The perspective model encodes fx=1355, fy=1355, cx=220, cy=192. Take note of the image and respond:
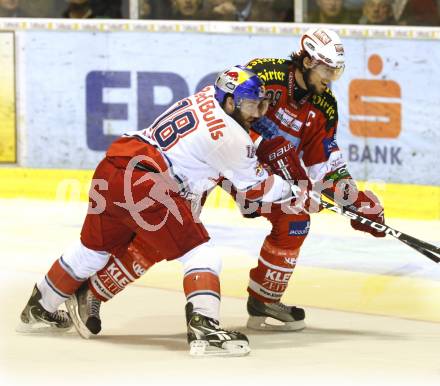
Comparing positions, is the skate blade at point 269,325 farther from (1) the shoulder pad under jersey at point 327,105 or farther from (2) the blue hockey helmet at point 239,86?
(2) the blue hockey helmet at point 239,86

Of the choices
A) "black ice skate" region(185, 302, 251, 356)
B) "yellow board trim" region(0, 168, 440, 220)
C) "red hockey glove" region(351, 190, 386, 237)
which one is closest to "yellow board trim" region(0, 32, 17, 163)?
"yellow board trim" region(0, 168, 440, 220)

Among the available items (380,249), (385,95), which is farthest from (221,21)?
(380,249)

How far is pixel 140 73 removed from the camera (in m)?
8.79

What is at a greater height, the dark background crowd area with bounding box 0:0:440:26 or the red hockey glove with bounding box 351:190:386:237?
the dark background crowd area with bounding box 0:0:440:26

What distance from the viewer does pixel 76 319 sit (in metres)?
5.23

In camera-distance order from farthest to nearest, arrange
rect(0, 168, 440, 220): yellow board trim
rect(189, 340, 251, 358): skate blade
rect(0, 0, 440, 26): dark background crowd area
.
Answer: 1. rect(0, 0, 440, 26): dark background crowd area
2. rect(0, 168, 440, 220): yellow board trim
3. rect(189, 340, 251, 358): skate blade

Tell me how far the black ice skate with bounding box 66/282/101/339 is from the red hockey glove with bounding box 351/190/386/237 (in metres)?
1.09

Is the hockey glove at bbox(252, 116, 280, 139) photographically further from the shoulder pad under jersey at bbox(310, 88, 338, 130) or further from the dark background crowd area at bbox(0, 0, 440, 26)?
the dark background crowd area at bbox(0, 0, 440, 26)

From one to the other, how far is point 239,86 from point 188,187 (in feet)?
1.41

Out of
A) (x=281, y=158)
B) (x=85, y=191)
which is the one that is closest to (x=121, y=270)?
(x=281, y=158)

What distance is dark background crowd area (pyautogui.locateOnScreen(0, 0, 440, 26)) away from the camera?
28.1 ft

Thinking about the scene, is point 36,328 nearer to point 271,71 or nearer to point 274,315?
point 274,315

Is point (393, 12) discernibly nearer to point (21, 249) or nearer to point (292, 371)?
point (21, 249)

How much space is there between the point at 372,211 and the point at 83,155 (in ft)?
12.5
